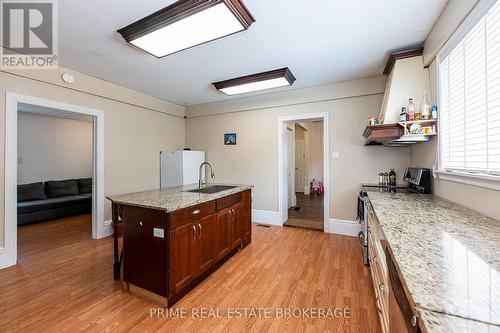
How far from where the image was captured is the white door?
25.9 feet

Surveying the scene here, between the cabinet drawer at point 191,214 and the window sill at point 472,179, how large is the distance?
2199mm

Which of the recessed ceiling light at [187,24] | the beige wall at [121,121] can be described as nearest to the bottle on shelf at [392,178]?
the recessed ceiling light at [187,24]

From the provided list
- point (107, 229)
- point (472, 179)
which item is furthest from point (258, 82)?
point (107, 229)

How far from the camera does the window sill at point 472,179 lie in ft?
4.23

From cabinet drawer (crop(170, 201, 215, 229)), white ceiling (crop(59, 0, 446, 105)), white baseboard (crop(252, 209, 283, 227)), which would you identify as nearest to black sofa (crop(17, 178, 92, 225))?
white ceiling (crop(59, 0, 446, 105))

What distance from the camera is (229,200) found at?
2668mm

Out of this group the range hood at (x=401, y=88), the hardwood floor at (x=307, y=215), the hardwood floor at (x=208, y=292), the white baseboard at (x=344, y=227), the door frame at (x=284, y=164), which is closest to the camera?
the hardwood floor at (x=208, y=292)

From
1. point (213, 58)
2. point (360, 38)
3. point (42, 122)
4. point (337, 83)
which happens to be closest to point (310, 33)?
point (360, 38)

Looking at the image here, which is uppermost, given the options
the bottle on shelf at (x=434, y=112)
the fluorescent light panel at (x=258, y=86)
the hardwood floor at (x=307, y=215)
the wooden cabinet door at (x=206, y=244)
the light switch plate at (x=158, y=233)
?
the fluorescent light panel at (x=258, y=86)

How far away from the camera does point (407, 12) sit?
195 cm

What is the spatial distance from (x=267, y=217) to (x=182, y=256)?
259cm

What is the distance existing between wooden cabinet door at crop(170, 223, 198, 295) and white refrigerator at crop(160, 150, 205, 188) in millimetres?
2460

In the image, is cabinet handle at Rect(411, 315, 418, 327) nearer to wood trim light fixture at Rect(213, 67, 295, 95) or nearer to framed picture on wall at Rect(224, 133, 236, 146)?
wood trim light fixture at Rect(213, 67, 295, 95)

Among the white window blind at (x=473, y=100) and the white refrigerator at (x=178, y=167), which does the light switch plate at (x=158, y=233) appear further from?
the white refrigerator at (x=178, y=167)
